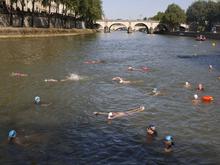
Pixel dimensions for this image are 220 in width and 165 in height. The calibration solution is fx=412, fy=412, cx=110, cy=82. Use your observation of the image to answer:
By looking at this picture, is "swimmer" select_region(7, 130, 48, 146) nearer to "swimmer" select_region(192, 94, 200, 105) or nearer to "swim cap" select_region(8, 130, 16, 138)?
"swim cap" select_region(8, 130, 16, 138)

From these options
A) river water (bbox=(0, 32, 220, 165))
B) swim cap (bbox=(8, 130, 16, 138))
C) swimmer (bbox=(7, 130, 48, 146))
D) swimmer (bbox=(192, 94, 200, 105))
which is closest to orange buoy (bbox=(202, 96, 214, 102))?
swimmer (bbox=(192, 94, 200, 105))

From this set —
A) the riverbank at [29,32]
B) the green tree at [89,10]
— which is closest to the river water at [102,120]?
the riverbank at [29,32]

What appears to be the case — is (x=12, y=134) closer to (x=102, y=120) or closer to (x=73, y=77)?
(x=102, y=120)

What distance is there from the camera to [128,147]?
21219 millimetres

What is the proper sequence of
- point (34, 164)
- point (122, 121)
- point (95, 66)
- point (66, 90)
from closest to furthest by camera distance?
1. point (34, 164)
2. point (122, 121)
3. point (66, 90)
4. point (95, 66)

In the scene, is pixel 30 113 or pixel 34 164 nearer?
pixel 34 164

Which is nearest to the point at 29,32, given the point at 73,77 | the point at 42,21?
the point at 42,21

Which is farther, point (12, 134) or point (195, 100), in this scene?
point (195, 100)

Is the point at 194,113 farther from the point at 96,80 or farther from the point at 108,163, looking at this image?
the point at 96,80

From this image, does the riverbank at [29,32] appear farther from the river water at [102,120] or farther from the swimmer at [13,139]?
the swimmer at [13,139]

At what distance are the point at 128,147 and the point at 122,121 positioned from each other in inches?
191

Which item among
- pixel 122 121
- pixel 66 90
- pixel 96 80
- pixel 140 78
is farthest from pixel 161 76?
pixel 122 121

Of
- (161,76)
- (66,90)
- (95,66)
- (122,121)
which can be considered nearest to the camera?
(122,121)

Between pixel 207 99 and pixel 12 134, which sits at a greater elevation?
pixel 12 134
